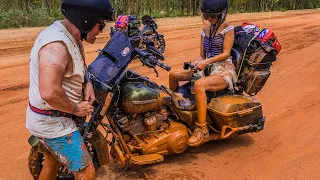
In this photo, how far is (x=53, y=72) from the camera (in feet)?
7.99

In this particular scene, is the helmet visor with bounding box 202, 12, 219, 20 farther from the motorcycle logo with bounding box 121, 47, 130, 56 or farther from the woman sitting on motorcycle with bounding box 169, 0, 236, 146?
the motorcycle logo with bounding box 121, 47, 130, 56

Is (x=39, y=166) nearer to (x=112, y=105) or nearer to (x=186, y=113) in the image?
(x=112, y=105)

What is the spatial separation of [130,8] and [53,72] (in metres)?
21.6

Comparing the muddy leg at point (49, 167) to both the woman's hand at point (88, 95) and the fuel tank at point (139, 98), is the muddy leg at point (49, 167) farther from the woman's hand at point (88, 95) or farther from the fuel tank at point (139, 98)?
the fuel tank at point (139, 98)

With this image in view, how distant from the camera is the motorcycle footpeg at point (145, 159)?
153 inches

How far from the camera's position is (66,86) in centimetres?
273

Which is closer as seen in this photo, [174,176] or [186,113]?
[174,176]

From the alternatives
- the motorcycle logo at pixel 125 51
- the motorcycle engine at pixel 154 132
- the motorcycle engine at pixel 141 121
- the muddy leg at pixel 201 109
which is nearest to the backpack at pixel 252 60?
the muddy leg at pixel 201 109

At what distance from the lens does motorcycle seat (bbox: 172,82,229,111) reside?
4436mm

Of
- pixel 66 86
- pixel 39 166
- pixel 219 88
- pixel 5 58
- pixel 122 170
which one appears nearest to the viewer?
pixel 66 86

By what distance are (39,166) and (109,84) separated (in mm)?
1166

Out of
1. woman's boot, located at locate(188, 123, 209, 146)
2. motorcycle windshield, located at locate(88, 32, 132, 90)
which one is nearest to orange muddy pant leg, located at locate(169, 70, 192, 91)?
woman's boot, located at locate(188, 123, 209, 146)

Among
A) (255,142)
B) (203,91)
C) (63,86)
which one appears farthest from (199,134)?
(63,86)

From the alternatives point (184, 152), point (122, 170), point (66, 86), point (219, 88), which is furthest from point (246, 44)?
point (66, 86)
